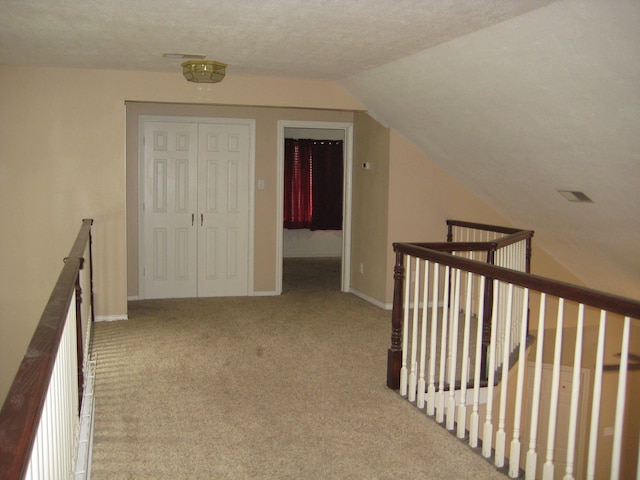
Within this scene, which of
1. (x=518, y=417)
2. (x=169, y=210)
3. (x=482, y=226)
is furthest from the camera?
(x=169, y=210)

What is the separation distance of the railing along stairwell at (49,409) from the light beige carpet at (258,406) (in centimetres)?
44

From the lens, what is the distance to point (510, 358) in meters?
5.07

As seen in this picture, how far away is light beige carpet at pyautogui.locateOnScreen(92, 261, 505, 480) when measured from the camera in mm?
3066

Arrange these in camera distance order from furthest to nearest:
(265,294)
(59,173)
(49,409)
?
(265,294)
(59,173)
(49,409)

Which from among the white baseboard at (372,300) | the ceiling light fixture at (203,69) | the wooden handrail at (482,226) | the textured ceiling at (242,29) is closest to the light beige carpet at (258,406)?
the white baseboard at (372,300)

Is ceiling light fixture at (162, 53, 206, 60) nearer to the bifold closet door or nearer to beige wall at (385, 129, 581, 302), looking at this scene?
the bifold closet door

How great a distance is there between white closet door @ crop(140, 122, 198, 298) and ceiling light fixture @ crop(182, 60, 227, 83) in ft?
6.62

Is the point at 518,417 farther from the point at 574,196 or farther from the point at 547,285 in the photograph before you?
the point at 574,196

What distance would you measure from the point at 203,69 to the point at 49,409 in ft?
12.2

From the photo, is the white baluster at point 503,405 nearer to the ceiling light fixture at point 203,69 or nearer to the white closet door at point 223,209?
the ceiling light fixture at point 203,69

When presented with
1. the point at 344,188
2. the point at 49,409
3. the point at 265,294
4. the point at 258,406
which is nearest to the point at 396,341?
the point at 258,406

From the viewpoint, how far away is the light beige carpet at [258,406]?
3.07 metres

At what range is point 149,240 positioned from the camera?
22.8 feet

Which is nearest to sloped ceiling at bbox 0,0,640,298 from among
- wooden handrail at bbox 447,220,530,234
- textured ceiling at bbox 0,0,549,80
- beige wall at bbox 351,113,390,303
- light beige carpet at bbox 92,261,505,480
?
textured ceiling at bbox 0,0,549,80
